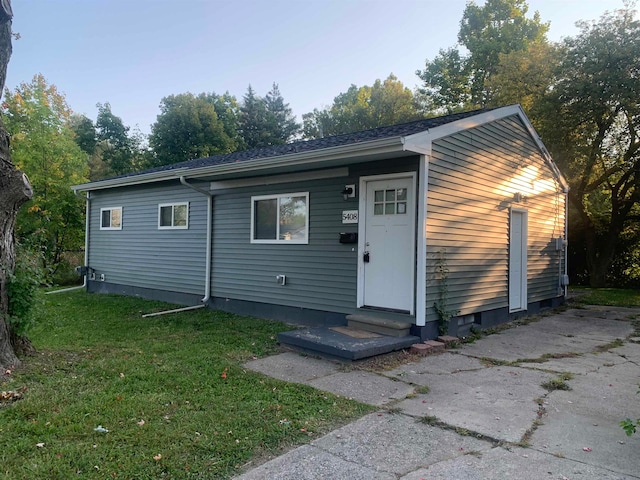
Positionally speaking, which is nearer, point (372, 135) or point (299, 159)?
point (299, 159)

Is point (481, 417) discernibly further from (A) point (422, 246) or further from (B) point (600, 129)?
(B) point (600, 129)

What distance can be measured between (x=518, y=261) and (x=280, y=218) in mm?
4609

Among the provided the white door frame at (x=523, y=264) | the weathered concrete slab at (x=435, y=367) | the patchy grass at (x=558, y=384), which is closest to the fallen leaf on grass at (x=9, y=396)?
the weathered concrete slab at (x=435, y=367)

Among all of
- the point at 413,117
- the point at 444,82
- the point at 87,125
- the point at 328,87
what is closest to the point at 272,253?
the point at 413,117

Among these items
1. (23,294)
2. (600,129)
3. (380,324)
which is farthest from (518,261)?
(23,294)

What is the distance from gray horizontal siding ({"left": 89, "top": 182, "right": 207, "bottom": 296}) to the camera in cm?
930

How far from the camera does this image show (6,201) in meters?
4.20

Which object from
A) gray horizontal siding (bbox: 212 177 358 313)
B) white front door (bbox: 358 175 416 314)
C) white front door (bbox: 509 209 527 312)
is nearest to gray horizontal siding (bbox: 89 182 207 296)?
gray horizontal siding (bbox: 212 177 358 313)

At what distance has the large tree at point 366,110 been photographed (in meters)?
27.6

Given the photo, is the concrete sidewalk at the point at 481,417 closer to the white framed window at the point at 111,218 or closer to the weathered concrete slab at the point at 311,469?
the weathered concrete slab at the point at 311,469

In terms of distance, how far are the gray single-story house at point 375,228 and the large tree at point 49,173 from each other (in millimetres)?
7586

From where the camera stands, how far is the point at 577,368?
508cm

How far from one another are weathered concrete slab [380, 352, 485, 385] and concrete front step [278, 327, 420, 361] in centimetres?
32

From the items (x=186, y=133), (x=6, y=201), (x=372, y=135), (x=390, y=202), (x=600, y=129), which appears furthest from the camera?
(x=186, y=133)
